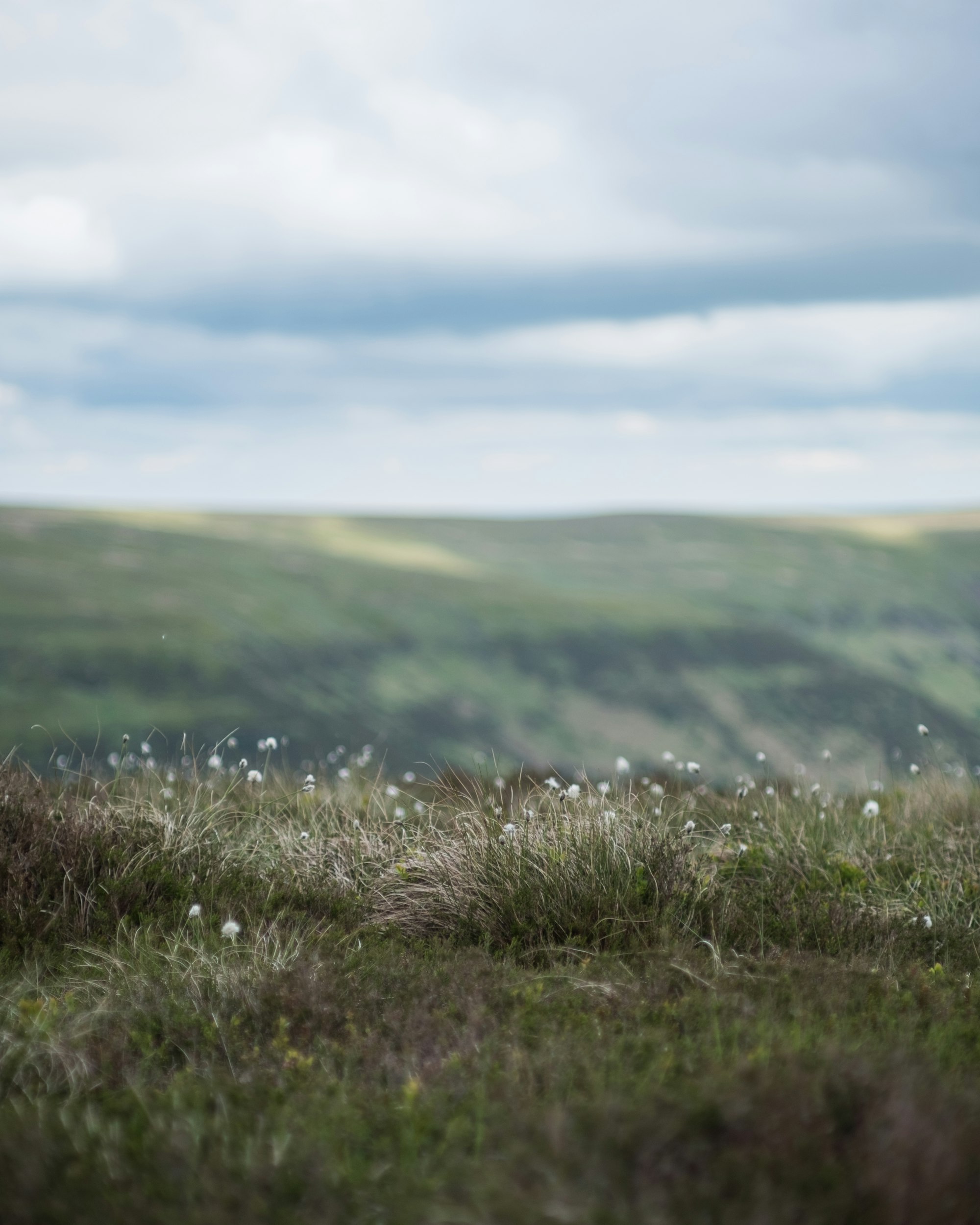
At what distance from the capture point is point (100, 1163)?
3514mm

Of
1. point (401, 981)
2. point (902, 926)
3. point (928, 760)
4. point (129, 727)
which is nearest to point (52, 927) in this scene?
point (401, 981)

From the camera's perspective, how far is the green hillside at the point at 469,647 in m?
26.1

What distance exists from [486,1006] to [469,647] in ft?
103

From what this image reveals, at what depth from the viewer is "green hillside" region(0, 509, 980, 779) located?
26.1 m

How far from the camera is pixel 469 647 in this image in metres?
36.4

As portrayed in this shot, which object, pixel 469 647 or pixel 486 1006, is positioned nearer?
pixel 486 1006

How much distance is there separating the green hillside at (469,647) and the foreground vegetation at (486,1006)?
4.91m

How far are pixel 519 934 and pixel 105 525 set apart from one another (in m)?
45.6

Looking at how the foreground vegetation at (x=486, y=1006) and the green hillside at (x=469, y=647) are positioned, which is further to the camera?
the green hillside at (x=469, y=647)

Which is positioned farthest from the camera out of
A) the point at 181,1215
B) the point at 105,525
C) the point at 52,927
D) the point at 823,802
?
the point at 105,525

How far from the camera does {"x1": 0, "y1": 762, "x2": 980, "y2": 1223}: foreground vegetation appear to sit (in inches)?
128

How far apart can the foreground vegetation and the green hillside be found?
491cm

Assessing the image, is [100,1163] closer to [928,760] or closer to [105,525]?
[928,760]

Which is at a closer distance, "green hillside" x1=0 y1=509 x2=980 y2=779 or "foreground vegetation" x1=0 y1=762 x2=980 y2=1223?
"foreground vegetation" x1=0 y1=762 x2=980 y2=1223
